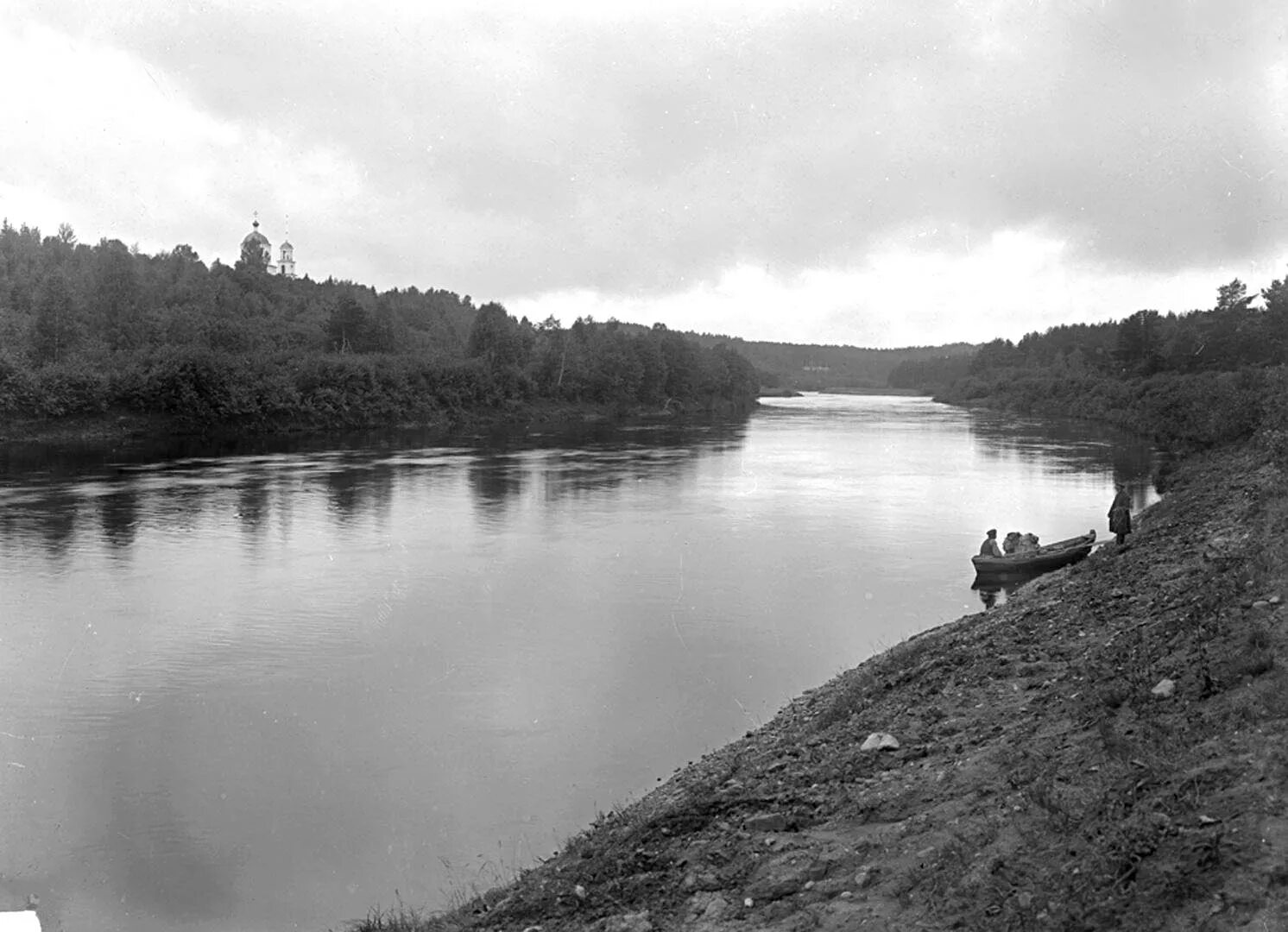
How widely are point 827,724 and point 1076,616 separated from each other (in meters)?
4.27

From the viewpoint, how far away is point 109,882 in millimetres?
10711

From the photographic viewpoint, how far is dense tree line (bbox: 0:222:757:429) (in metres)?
65.4

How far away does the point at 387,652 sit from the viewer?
1883cm

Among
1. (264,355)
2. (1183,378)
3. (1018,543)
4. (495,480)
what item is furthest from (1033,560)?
(264,355)

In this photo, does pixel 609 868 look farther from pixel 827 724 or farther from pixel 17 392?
pixel 17 392

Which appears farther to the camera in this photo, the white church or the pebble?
the white church

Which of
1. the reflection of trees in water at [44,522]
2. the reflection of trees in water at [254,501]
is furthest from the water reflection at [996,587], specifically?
the reflection of trees in water at [44,522]

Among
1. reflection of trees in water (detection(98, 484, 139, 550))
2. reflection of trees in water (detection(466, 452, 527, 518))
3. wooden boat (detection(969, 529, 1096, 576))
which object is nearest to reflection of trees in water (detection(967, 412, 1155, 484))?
wooden boat (detection(969, 529, 1096, 576))

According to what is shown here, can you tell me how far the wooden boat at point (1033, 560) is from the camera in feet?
77.5

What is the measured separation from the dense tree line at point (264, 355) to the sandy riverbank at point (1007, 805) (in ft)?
198

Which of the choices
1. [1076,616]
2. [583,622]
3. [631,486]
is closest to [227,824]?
[583,622]

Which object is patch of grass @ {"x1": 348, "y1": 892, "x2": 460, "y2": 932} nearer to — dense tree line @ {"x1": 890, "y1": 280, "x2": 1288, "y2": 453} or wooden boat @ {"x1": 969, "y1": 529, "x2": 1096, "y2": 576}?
wooden boat @ {"x1": 969, "y1": 529, "x2": 1096, "y2": 576}

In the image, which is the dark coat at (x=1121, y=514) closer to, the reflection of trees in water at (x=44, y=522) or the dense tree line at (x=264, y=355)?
the reflection of trees in water at (x=44, y=522)

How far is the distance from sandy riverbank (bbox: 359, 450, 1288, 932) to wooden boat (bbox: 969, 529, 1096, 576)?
1048 centimetres
